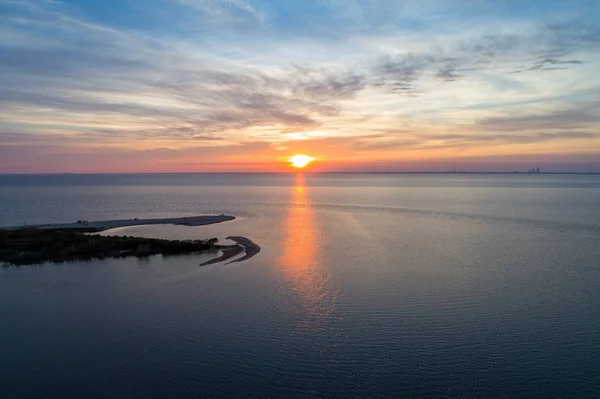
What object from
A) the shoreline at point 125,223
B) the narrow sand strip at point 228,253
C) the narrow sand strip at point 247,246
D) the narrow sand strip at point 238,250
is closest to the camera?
the narrow sand strip at point 228,253

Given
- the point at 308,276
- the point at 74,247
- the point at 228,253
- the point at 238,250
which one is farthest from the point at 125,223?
the point at 308,276

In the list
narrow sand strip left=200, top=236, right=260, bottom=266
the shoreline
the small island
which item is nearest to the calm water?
narrow sand strip left=200, top=236, right=260, bottom=266

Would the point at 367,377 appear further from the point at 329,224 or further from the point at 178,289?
the point at 329,224

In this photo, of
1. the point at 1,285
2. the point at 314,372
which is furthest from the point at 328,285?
the point at 1,285

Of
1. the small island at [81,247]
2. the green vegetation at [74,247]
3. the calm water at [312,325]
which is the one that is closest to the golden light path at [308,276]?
the calm water at [312,325]

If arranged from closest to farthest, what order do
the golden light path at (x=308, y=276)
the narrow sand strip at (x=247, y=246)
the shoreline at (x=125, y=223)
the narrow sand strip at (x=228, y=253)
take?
the golden light path at (x=308, y=276) < the narrow sand strip at (x=228, y=253) < the narrow sand strip at (x=247, y=246) < the shoreline at (x=125, y=223)

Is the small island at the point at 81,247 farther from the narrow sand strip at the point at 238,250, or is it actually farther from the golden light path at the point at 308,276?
the golden light path at the point at 308,276

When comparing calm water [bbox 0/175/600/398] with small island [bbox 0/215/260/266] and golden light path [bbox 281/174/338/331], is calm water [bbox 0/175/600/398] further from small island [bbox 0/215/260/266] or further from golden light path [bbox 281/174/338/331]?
small island [bbox 0/215/260/266]
